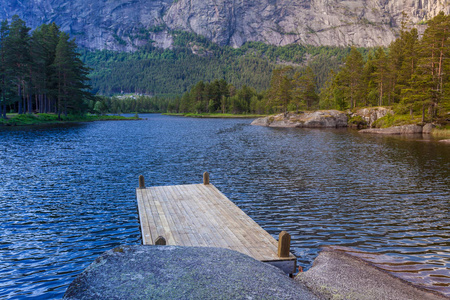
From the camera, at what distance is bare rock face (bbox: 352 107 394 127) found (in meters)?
78.6

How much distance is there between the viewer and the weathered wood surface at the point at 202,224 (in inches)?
430

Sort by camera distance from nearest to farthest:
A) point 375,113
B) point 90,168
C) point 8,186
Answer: point 8,186, point 90,168, point 375,113

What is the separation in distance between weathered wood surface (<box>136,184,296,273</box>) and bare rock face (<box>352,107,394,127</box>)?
74.8 m

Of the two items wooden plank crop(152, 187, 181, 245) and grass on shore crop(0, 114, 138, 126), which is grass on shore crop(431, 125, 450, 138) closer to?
wooden plank crop(152, 187, 181, 245)

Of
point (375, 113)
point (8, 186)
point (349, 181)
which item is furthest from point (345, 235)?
point (375, 113)

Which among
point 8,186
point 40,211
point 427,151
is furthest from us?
point 427,151

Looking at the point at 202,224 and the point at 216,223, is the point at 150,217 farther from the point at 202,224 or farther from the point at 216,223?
the point at 216,223

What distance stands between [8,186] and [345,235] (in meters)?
23.7

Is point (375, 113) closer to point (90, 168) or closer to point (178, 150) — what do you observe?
point (178, 150)

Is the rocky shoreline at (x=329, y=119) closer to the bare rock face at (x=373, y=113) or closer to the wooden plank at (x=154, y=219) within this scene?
the bare rock face at (x=373, y=113)

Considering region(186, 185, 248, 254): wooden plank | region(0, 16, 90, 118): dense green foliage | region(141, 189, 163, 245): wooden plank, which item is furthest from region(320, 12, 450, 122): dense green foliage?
region(0, 16, 90, 118): dense green foliage

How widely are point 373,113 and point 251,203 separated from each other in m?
75.0

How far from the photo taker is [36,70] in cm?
8456

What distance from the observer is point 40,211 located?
56.5 ft
